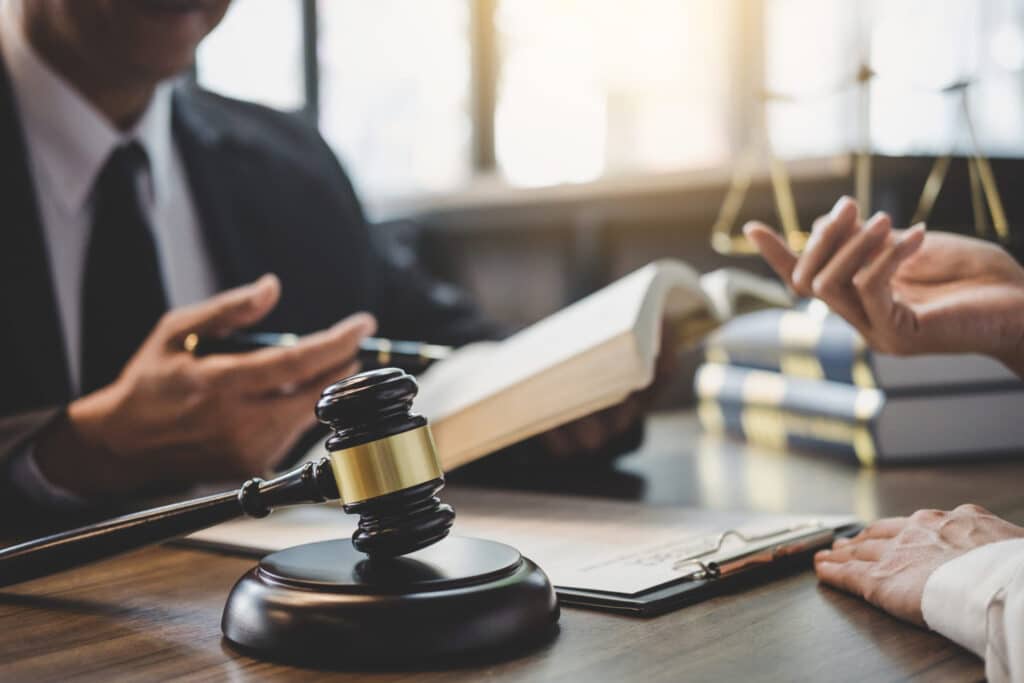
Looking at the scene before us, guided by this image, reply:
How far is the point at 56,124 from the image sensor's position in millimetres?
1412

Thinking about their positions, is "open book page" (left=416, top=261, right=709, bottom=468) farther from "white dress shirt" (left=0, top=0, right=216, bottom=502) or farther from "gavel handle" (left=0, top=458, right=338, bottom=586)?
"white dress shirt" (left=0, top=0, right=216, bottom=502)

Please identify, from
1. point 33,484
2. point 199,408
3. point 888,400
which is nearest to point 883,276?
point 888,400

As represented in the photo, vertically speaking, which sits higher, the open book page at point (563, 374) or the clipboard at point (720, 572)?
the open book page at point (563, 374)

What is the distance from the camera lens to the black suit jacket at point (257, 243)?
1.26 metres

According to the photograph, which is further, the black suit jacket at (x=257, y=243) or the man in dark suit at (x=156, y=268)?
the black suit jacket at (x=257, y=243)

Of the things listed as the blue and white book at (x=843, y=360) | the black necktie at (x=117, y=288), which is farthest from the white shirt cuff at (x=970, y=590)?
the black necktie at (x=117, y=288)

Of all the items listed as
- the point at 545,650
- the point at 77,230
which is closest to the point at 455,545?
the point at 545,650

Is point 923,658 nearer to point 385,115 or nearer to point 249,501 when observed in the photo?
point 249,501

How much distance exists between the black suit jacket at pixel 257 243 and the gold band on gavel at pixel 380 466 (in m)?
0.84

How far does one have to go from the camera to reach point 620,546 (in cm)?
71

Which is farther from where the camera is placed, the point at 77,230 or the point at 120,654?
the point at 77,230

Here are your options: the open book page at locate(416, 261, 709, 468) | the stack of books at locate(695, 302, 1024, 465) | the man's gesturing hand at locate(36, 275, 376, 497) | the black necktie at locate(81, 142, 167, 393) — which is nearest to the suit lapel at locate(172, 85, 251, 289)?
the black necktie at locate(81, 142, 167, 393)

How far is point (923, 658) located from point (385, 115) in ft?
21.5

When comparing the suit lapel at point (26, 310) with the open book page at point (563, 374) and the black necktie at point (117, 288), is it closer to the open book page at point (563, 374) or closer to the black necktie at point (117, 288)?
the black necktie at point (117, 288)
